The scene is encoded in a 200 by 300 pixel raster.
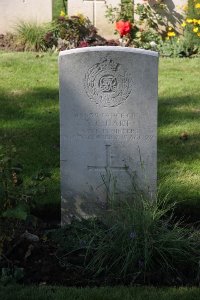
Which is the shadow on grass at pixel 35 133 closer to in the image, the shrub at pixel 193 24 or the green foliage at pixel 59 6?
the shrub at pixel 193 24

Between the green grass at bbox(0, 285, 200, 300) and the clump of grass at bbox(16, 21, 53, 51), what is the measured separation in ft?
26.5

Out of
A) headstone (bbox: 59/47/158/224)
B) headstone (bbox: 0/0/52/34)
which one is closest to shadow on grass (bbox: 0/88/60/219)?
headstone (bbox: 59/47/158/224)

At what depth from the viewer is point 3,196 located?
515 cm

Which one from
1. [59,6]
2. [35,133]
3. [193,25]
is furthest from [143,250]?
[59,6]

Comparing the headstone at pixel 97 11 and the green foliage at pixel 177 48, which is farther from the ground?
the headstone at pixel 97 11

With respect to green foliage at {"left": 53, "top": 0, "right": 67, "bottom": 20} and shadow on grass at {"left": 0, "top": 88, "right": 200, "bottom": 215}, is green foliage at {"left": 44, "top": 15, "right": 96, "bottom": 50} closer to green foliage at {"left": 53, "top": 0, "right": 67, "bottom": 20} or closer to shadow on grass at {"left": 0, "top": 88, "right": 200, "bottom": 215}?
shadow on grass at {"left": 0, "top": 88, "right": 200, "bottom": 215}

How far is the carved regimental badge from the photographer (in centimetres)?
549

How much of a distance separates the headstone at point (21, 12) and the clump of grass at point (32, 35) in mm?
336

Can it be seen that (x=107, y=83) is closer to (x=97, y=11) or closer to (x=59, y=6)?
(x=97, y=11)

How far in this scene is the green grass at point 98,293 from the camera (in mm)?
4582

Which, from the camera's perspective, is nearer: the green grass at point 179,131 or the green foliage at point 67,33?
the green grass at point 179,131

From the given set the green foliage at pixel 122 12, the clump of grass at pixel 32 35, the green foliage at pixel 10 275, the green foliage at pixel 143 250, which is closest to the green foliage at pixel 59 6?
the green foliage at pixel 122 12

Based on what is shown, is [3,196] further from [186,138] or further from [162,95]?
[162,95]

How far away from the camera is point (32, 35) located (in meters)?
12.4
